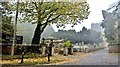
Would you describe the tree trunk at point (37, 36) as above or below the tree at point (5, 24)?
below

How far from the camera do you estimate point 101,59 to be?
396 cm

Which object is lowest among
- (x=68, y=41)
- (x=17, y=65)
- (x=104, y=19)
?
(x=17, y=65)

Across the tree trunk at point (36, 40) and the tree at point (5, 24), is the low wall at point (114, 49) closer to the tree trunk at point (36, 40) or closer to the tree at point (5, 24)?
the tree trunk at point (36, 40)

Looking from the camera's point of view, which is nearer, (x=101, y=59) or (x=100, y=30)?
(x=101, y=59)

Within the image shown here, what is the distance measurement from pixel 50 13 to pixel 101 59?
3.19 ft

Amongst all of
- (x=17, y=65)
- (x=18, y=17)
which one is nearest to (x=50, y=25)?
(x=18, y=17)

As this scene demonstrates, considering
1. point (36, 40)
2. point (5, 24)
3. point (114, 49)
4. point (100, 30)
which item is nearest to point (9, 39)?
point (5, 24)

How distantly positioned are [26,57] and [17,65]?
18 centimetres

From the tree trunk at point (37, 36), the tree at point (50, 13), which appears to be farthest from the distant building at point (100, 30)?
the tree trunk at point (37, 36)

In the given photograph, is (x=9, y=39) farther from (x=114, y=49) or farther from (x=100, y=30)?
(x=114, y=49)

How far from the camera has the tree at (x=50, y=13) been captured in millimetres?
4039

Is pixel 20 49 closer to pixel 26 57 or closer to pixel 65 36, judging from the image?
pixel 26 57

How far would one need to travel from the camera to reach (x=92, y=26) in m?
4.04

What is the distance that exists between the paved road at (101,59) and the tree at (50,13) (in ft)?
1.77
